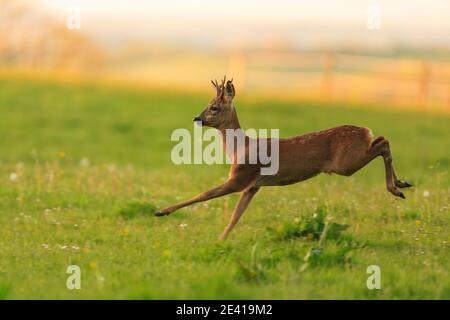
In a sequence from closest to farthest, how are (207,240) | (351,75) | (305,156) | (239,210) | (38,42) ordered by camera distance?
1. (305,156)
2. (207,240)
3. (239,210)
4. (351,75)
5. (38,42)

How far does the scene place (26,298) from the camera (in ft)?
21.7

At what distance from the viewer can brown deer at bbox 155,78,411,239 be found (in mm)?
8320

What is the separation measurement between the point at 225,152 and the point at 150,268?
1.85 meters

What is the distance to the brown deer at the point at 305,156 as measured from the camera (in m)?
8.32

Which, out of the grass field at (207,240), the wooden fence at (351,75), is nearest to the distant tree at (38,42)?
the wooden fence at (351,75)

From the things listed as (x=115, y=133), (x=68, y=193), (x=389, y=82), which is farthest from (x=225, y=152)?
(x=389, y=82)

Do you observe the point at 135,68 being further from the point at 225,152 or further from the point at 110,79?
the point at 225,152

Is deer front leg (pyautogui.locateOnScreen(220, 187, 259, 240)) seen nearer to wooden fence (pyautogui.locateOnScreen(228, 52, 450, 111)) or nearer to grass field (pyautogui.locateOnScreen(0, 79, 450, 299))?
grass field (pyautogui.locateOnScreen(0, 79, 450, 299))

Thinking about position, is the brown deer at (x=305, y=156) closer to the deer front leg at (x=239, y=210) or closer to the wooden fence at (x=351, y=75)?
the deer front leg at (x=239, y=210)

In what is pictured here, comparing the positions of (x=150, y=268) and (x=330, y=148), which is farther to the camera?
(x=330, y=148)

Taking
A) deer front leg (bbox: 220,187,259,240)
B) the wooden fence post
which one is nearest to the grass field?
deer front leg (bbox: 220,187,259,240)

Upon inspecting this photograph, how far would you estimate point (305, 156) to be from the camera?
8344mm

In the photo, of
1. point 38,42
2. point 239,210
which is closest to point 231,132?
point 239,210

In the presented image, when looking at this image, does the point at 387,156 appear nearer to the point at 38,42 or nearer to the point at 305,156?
the point at 305,156
